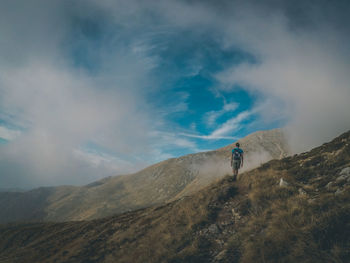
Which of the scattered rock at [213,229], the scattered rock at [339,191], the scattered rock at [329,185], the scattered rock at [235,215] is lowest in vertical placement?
the scattered rock at [213,229]

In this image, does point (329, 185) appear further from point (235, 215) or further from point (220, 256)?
point (220, 256)

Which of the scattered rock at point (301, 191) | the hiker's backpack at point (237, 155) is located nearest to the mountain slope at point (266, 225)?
the scattered rock at point (301, 191)

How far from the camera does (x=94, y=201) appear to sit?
507 ft

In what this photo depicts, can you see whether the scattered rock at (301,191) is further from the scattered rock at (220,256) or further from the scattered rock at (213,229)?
the scattered rock at (220,256)

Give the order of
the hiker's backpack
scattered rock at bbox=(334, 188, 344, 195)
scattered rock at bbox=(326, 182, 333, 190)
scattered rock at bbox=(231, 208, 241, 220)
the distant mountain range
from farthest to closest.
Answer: the distant mountain range, the hiker's backpack, scattered rock at bbox=(231, 208, 241, 220), scattered rock at bbox=(326, 182, 333, 190), scattered rock at bbox=(334, 188, 344, 195)

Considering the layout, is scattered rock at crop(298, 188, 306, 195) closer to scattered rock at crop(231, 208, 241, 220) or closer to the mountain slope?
the mountain slope

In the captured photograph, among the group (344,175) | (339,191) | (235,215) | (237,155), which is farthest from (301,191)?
(237,155)

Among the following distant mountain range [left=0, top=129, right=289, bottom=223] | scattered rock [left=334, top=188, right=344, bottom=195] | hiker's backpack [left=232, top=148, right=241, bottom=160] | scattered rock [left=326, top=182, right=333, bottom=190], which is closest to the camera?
scattered rock [left=334, top=188, right=344, bottom=195]

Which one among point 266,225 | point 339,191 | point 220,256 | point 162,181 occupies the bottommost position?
point 220,256

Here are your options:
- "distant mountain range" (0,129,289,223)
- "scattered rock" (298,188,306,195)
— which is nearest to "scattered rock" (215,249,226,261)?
"scattered rock" (298,188,306,195)

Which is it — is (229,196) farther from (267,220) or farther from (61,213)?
(61,213)

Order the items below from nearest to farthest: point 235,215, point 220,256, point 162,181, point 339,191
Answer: point 220,256 → point 339,191 → point 235,215 → point 162,181

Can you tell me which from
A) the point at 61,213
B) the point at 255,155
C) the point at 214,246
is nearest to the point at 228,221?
the point at 214,246

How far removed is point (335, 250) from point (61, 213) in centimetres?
20204
